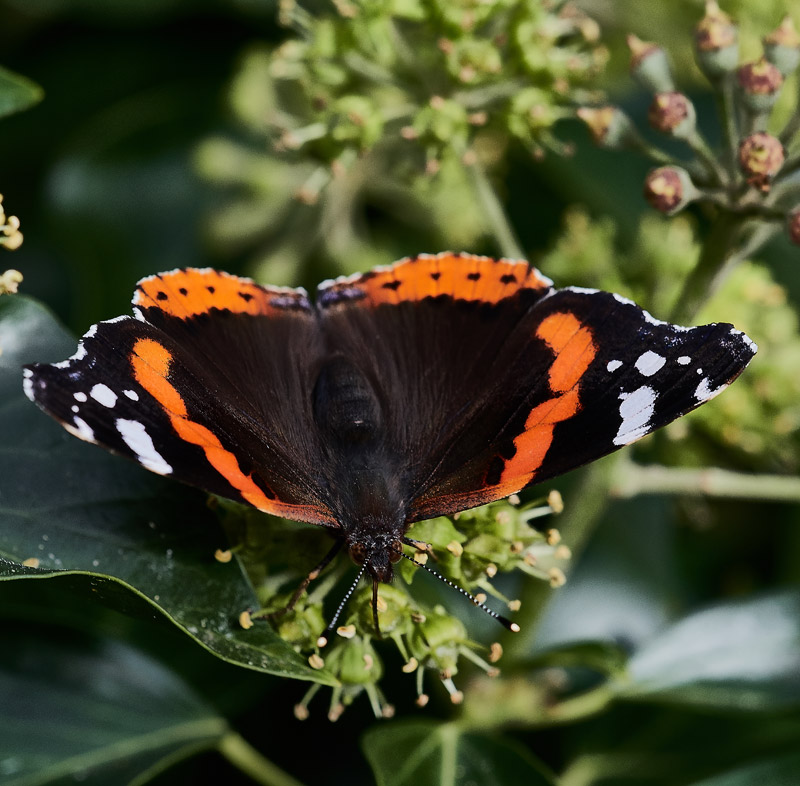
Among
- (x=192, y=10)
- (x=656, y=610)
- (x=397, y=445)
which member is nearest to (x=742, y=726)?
(x=656, y=610)

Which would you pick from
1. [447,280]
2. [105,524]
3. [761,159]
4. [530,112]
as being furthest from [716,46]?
[105,524]

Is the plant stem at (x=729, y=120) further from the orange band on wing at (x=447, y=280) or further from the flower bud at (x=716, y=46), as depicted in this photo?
the orange band on wing at (x=447, y=280)

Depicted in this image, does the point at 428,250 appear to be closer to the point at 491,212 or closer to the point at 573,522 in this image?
the point at 491,212

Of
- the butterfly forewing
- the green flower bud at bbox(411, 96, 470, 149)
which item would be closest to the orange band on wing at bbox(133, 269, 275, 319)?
the butterfly forewing

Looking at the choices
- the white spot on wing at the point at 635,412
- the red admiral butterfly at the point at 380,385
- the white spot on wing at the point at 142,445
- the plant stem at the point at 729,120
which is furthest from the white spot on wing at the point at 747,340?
the white spot on wing at the point at 142,445

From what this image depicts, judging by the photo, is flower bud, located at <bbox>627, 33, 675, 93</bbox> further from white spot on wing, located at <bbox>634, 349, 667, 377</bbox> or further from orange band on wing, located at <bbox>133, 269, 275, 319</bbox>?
orange band on wing, located at <bbox>133, 269, 275, 319</bbox>

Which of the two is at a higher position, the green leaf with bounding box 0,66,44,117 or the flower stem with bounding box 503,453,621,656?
the green leaf with bounding box 0,66,44,117
